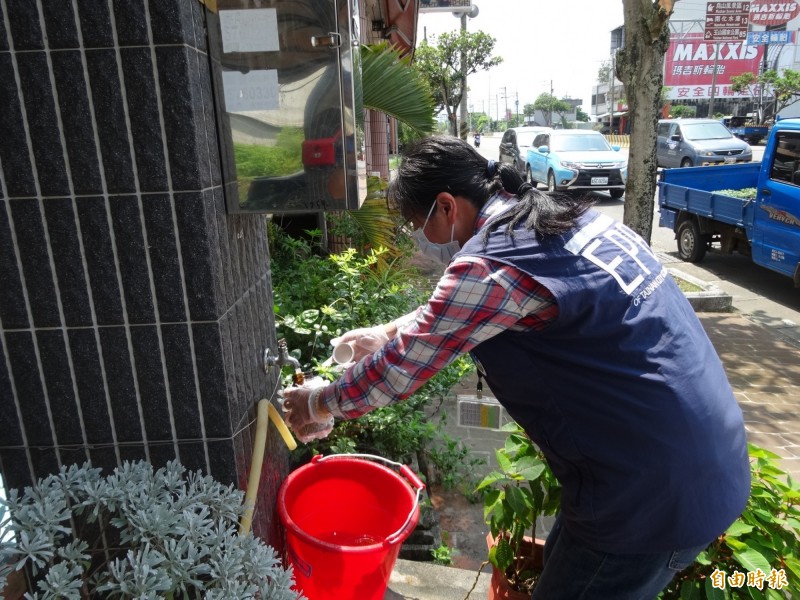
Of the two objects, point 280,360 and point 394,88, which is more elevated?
point 394,88

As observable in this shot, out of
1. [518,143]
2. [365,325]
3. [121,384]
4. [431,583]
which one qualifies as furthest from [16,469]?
[518,143]

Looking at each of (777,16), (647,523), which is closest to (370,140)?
(647,523)

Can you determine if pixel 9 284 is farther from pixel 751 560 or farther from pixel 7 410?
pixel 751 560

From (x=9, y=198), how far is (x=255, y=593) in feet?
3.47

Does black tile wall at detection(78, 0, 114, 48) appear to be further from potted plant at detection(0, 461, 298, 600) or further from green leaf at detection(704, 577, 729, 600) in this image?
green leaf at detection(704, 577, 729, 600)

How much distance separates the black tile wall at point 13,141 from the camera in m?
1.42

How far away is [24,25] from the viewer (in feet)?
4.58

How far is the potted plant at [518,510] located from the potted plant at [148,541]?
988 mm

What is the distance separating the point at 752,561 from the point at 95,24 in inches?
87.5

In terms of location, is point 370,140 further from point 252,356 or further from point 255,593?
→ point 255,593

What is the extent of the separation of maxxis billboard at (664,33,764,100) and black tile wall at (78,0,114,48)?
45732mm

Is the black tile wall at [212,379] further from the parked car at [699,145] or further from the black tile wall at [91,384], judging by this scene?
the parked car at [699,145]

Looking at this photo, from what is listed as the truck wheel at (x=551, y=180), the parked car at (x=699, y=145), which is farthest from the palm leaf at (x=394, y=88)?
the parked car at (x=699, y=145)

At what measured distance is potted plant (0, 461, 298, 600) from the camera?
47.5 inches
